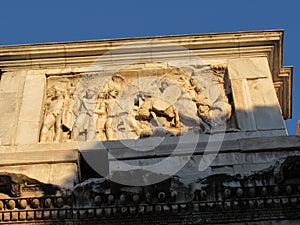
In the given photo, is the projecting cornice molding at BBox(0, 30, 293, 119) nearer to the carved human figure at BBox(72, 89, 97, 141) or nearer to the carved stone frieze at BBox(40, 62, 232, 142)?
the carved stone frieze at BBox(40, 62, 232, 142)

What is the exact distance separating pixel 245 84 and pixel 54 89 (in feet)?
11.8

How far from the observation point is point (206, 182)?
9766 millimetres

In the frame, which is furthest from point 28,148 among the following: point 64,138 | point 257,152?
point 257,152

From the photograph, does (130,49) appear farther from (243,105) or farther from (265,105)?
(265,105)

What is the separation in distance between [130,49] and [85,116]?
1983mm

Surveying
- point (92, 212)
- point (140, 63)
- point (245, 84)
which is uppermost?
point (140, 63)

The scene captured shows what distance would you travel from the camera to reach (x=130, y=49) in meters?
13.7

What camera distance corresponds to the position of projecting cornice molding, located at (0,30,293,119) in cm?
1352

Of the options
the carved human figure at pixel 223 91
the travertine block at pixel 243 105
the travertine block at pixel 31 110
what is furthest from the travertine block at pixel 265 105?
the travertine block at pixel 31 110

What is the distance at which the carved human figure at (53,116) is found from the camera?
475 inches

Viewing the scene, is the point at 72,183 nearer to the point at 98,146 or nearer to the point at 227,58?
the point at 98,146

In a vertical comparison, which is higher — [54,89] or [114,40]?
[114,40]

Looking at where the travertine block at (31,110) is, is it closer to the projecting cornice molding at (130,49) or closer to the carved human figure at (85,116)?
the projecting cornice molding at (130,49)

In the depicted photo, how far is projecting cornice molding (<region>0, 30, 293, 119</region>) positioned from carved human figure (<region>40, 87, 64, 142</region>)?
2.69 ft
